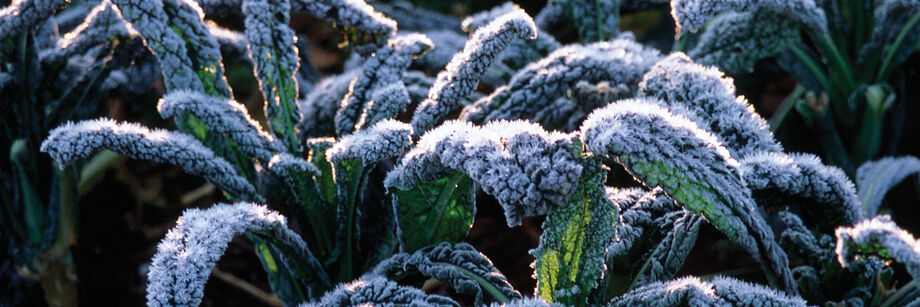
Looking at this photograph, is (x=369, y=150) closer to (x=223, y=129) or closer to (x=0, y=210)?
(x=223, y=129)

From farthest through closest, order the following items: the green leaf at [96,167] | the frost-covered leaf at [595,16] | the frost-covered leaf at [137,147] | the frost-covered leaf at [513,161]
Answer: the green leaf at [96,167], the frost-covered leaf at [595,16], the frost-covered leaf at [137,147], the frost-covered leaf at [513,161]

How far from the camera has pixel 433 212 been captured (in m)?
1.00

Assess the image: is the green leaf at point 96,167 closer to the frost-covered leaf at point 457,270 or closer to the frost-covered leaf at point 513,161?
the frost-covered leaf at point 457,270

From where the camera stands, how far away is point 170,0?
1047 millimetres

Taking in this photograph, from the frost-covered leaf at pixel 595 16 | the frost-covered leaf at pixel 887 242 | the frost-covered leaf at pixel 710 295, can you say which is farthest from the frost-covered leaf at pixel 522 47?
the frost-covered leaf at pixel 887 242

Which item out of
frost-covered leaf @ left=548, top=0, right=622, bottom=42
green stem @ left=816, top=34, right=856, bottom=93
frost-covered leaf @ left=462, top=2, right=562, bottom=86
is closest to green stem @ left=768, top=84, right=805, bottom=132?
green stem @ left=816, top=34, right=856, bottom=93

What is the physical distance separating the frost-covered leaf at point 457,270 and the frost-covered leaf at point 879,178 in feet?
2.25

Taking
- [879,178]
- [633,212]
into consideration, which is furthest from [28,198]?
[879,178]

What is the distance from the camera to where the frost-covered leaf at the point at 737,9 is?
102 cm

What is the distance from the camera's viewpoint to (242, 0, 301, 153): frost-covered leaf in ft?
3.58

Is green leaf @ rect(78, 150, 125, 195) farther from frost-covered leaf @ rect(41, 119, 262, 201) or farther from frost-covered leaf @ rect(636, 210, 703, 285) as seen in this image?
frost-covered leaf @ rect(636, 210, 703, 285)

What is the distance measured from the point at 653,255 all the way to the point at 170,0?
80cm

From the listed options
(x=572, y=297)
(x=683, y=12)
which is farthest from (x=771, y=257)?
(x=683, y=12)

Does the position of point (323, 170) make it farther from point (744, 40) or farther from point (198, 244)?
point (744, 40)
